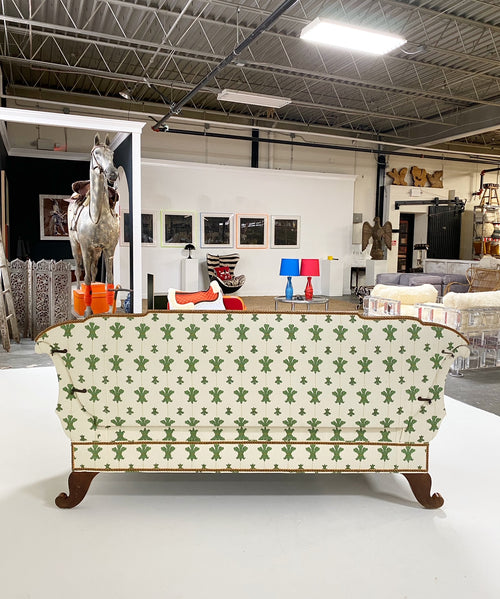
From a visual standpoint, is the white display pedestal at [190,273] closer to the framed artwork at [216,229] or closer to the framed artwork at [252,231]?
the framed artwork at [216,229]

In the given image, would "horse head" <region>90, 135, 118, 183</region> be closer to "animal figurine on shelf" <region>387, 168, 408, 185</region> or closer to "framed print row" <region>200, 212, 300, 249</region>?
"framed print row" <region>200, 212, 300, 249</region>

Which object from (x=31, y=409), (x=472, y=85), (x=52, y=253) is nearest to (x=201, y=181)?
(x=52, y=253)

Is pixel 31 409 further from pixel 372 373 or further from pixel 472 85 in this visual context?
pixel 472 85

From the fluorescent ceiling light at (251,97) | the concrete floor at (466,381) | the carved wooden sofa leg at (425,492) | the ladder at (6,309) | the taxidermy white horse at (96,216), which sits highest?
the fluorescent ceiling light at (251,97)

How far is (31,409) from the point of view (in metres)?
4.22

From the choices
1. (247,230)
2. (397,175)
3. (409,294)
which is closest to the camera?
(409,294)

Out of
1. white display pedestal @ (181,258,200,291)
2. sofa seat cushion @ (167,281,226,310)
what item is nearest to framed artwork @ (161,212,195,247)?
white display pedestal @ (181,258,200,291)

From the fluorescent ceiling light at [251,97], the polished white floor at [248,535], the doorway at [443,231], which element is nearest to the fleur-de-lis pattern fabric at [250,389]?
the polished white floor at [248,535]

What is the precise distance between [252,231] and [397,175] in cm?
533

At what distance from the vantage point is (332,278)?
13.9 m

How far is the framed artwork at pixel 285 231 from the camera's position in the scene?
13914mm

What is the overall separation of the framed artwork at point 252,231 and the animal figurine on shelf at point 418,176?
554 centimetres

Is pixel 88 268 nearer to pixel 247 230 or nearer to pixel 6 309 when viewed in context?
pixel 6 309

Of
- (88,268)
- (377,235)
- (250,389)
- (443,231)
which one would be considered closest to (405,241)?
(443,231)
